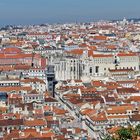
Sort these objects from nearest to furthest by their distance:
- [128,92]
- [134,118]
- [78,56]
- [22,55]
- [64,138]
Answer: [64,138]
[134,118]
[128,92]
[78,56]
[22,55]

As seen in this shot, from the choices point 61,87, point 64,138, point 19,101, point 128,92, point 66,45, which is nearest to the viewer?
point 64,138

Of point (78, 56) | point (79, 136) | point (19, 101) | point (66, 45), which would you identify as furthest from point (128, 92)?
point (66, 45)

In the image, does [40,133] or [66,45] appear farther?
[66,45]

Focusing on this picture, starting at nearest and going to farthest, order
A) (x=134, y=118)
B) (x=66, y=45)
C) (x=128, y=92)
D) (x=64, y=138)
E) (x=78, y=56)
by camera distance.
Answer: (x=64, y=138) < (x=134, y=118) < (x=128, y=92) < (x=78, y=56) < (x=66, y=45)

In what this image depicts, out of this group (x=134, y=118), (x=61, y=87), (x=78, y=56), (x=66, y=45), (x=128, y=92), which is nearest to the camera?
(x=134, y=118)

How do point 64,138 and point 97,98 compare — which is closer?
point 64,138

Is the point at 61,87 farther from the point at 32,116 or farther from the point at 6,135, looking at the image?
the point at 6,135

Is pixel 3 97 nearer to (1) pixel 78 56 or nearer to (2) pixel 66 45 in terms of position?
(1) pixel 78 56

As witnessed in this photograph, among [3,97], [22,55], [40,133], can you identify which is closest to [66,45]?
[22,55]
